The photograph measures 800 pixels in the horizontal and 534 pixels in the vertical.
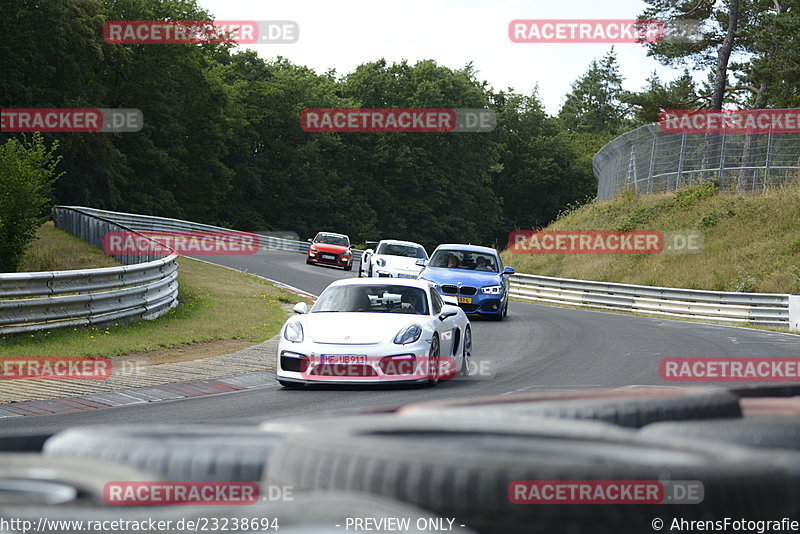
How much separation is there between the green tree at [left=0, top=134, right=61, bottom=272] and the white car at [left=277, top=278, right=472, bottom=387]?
8.37m

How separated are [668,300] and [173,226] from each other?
35.5 m

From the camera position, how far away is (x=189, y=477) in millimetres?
2062

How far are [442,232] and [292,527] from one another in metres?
96.7

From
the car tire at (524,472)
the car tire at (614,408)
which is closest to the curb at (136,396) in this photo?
the car tire at (614,408)

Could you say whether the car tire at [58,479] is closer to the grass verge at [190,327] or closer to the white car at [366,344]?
the white car at [366,344]

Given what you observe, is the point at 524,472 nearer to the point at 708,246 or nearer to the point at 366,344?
the point at 366,344

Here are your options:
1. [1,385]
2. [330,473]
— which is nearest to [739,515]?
[330,473]

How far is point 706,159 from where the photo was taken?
4103 centimetres

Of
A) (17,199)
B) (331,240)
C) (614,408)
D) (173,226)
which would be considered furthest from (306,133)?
(614,408)

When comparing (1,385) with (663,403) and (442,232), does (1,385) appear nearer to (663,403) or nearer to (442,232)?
(663,403)

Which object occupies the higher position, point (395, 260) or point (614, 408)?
point (614, 408)

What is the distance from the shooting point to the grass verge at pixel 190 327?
13719 millimetres

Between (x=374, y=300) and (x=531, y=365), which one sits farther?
(x=531, y=365)

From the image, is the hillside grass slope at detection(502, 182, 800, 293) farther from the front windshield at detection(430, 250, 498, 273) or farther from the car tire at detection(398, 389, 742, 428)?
the car tire at detection(398, 389, 742, 428)
